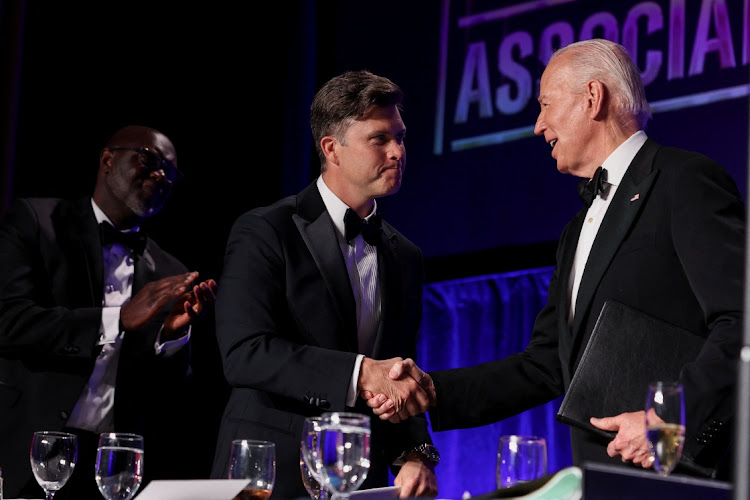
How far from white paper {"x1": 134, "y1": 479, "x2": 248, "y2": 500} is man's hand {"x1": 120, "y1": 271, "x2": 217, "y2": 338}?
177 cm

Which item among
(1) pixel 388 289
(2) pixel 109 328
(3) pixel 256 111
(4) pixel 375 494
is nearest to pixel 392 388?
(1) pixel 388 289

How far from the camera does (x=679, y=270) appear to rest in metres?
2.45

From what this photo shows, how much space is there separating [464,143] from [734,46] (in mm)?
1492

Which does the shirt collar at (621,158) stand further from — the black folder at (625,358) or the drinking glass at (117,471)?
the drinking glass at (117,471)

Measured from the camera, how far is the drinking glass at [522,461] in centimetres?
194

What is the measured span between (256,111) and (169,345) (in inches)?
92.5

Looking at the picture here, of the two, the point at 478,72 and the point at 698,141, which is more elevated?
the point at 478,72

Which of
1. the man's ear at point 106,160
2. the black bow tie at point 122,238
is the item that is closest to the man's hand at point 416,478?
the black bow tie at point 122,238

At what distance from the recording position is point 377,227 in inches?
128

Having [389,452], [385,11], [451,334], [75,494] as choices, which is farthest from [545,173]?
[75,494]

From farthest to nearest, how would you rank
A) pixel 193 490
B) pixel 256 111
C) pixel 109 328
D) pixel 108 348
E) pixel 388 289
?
1. pixel 256 111
2. pixel 108 348
3. pixel 109 328
4. pixel 388 289
5. pixel 193 490

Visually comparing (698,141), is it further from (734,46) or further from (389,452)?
(389,452)

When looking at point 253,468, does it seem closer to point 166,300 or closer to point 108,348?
point 166,300

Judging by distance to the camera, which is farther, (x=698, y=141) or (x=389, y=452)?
(x=698, y=141)
